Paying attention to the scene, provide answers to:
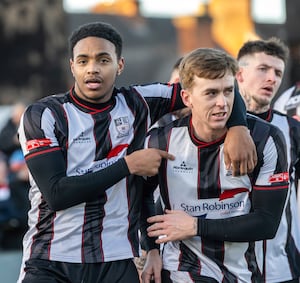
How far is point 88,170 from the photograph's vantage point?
4203mm

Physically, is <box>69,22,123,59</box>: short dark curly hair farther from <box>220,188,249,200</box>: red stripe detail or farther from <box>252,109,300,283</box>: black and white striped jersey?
<box>252,109,300,283</box>: black and white striped jersey

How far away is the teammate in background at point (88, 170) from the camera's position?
405cm

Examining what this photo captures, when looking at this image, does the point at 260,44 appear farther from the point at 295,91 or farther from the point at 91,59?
the point at 91,59

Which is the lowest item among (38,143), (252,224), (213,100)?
(252,224)

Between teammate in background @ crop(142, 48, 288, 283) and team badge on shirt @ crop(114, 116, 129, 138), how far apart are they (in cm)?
14

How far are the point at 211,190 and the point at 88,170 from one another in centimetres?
62

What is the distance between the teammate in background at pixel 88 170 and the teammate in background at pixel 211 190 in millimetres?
111

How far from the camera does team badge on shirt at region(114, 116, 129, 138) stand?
432cm

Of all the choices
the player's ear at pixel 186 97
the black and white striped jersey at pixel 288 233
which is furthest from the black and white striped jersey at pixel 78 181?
the black and white striped jersey at pixel 288 233

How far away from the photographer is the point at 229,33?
624 inches

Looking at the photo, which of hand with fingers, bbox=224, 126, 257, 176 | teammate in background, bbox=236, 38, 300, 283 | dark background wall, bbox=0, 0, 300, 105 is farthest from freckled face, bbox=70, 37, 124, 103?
dark background wall, bbox=0, 0, 300, 105

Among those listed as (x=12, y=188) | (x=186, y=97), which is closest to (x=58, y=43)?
(x=12, y=188)

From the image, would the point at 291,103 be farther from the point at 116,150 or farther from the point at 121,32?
the point at 121,32

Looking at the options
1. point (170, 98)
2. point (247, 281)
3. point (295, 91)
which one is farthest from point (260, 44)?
point (247, 281)
